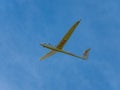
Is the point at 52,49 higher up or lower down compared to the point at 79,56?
lower down

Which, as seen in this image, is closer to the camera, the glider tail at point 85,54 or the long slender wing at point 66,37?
the long slender wing at point 66,37

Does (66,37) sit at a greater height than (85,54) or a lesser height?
lesser

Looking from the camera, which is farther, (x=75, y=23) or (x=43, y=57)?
(x=43, y=57)

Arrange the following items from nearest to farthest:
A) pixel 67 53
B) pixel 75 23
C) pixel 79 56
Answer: pixel 75 23
pixel 67 53
pixel 79 56

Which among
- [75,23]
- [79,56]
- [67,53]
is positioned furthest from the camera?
[79,56]

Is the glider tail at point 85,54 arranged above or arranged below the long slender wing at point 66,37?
above

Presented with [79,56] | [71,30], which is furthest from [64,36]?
[79,56]

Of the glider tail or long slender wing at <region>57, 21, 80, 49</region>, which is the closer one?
long slender wing at <region>57, 21, 80, 49</region>

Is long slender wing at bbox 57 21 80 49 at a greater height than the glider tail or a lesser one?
lesser

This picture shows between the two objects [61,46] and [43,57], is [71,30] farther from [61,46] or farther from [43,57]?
[43,57]

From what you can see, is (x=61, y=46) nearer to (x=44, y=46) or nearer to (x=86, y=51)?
(x=44, y=46)

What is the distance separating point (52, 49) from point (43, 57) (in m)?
13.9

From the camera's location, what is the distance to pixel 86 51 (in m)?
148

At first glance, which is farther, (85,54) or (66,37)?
(85,54)
